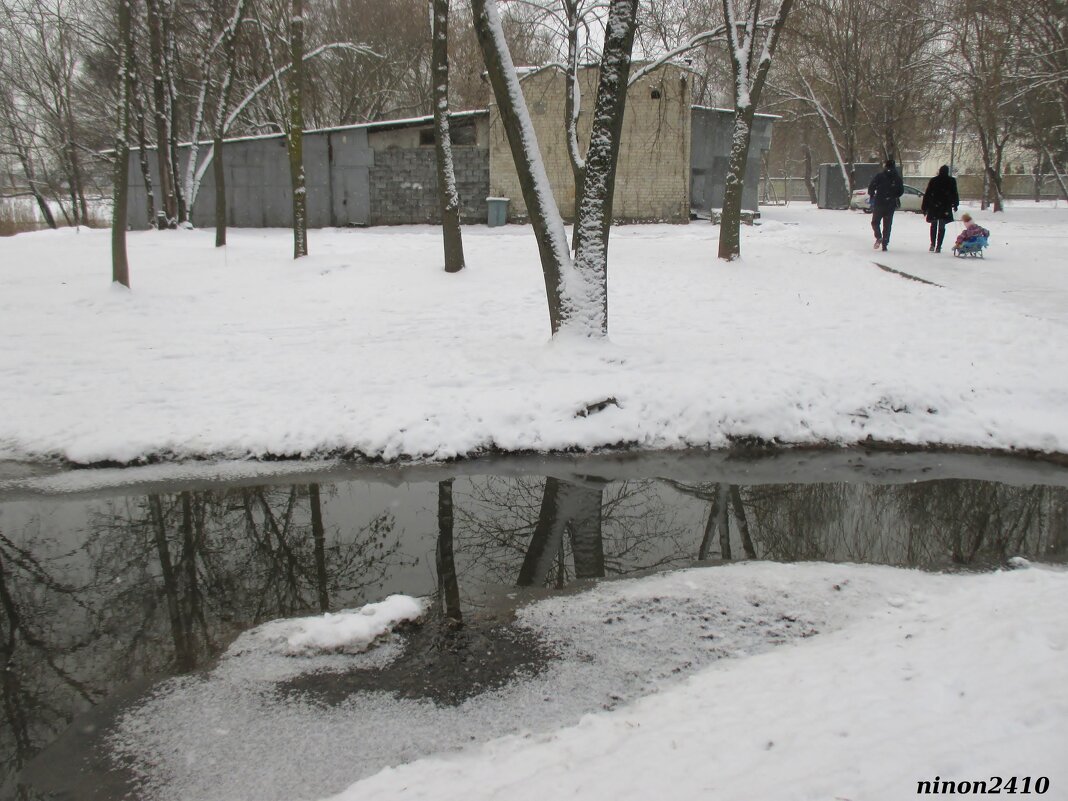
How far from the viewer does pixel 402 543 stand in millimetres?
5668

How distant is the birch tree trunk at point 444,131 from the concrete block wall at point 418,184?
979 cm

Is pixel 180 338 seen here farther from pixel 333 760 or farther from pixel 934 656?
pixel 934 656

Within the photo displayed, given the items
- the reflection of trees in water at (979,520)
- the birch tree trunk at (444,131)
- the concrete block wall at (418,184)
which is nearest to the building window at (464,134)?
the concrete block wall at (418,184)

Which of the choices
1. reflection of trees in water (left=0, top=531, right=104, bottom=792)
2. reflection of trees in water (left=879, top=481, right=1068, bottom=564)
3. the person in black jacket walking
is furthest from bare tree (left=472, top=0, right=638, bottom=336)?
the person in black jacket walking

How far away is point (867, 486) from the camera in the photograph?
22.1 feet

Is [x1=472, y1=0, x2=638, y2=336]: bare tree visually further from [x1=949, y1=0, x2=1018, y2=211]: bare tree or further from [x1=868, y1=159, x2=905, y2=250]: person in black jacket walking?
[x1=949, y1=0, x2=1018, y2=211]: bare tree

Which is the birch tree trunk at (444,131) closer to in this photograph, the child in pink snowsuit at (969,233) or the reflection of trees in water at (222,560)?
the reflection of trees in water at (222,560)

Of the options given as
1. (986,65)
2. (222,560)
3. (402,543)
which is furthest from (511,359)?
(986,65)

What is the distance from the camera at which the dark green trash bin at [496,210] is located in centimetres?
2241

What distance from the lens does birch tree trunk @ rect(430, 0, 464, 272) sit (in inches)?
505

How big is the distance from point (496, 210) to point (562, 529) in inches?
704

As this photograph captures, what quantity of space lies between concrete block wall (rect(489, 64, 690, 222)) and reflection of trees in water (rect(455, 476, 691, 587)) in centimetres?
1742

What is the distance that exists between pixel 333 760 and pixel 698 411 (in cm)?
543

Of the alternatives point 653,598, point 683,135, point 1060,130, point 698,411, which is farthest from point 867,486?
point 1060,130
